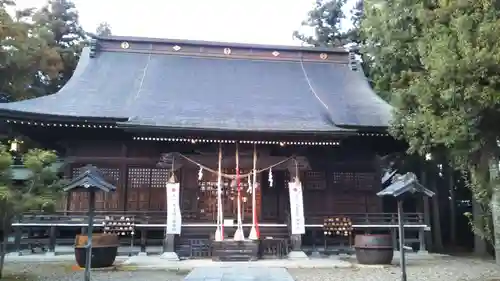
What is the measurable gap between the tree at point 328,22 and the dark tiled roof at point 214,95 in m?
8.28

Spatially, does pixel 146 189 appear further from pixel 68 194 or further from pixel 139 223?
pixel 68 194

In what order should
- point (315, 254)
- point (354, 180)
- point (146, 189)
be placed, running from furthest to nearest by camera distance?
1. point (354, 180)
2. point (146, 189)
3. point (315, 254)

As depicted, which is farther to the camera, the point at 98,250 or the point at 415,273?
the point at 98,250

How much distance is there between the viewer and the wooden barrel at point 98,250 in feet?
31.1

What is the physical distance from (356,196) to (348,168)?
0.92 meters

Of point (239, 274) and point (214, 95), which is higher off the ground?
point (214, 95)

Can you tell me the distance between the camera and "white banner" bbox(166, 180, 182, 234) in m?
11.4

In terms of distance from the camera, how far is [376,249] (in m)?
10.4

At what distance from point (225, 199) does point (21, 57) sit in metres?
9.80

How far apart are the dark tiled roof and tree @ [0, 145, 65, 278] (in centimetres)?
308

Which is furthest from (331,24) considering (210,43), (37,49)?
(37,49)

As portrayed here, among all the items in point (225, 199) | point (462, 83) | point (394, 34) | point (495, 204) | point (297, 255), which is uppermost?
point (394, 34)

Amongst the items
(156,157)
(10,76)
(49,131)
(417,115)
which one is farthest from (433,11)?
(10,76)

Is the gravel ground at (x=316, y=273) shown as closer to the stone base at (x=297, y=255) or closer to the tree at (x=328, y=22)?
the stone base at (x=297, y=255)
